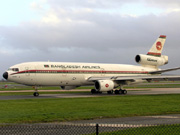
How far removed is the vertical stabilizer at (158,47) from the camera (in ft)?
171

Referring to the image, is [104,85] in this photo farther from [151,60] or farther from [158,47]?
[158,47]

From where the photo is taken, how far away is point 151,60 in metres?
51.8

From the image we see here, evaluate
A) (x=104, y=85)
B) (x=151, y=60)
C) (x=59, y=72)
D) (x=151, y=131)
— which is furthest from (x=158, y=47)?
(x=151, y=131)

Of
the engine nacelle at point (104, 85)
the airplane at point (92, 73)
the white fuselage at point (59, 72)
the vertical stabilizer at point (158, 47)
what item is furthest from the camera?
the vertical stabilizer at point (158, 47)

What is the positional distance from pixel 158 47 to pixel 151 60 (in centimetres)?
301

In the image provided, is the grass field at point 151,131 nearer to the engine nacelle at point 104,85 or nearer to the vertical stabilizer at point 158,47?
the engine nacelle at point 104,85

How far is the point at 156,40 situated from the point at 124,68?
28.8 ft

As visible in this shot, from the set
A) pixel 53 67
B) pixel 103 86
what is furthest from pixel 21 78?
pixel 103 86

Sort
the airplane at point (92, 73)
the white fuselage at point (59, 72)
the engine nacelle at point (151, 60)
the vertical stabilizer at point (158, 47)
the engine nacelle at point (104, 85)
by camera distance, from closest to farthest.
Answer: the white fuselage at point (59, 72)
the airplane at point (92, 73)
the engine nacelle at point (104, 85)
the engine nacelle at point (151, 60)
the vertical stabilizer at point (158, 47)

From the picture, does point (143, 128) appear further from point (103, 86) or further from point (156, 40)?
point (156, 40)

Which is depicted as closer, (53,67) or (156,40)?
(53,67)

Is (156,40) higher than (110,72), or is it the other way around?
(156,40)

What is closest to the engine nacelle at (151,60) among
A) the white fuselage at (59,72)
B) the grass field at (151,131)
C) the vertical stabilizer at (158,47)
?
the vertical stabilizer at (158,47)

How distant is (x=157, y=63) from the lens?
2067 inches
